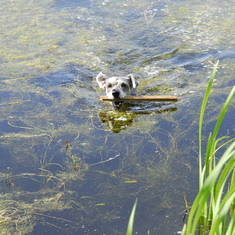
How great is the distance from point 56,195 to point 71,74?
3.47 m

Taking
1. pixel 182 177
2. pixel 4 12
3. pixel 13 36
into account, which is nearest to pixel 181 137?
pixel 182 177

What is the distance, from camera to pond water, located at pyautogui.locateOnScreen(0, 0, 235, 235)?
10.1ft

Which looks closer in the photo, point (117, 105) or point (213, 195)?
point (213, 195)

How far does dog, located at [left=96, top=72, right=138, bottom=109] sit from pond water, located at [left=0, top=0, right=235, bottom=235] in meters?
0.19

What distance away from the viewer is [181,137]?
13.5 feet

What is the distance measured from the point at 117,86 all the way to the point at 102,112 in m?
0.48

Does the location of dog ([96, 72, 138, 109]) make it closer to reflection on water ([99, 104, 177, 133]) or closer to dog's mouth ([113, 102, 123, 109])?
dog's mouth ([113, 102, 123, 109])

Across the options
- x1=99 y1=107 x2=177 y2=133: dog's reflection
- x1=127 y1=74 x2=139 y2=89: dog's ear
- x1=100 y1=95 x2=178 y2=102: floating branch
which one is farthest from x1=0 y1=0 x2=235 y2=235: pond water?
x1=127 y1=74 x2=139 y2=89: dog's ear

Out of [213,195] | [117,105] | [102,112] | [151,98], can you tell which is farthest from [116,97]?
[213,195]

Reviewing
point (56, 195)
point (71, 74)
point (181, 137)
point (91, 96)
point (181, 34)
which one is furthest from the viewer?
point (181, 34)

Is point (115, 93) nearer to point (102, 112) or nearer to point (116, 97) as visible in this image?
point (116, 97)

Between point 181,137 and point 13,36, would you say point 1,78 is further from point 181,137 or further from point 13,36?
point 181,137

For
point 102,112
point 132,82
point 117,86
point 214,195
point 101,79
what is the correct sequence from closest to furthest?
point 214,195 → point 102,112 → point 117,86 → point 132,82 → point 101,79

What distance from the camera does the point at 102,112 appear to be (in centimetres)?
507
